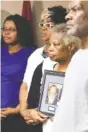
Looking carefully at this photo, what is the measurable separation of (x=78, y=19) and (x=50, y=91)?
0.41 metres

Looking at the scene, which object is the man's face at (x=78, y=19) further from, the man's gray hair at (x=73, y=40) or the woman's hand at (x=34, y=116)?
the woman's hand at (x=34, y=116)

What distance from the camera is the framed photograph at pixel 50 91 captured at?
6.13ft

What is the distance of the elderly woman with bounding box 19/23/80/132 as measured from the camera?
75.4 inches

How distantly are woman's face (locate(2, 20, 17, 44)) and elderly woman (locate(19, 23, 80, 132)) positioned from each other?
536mm

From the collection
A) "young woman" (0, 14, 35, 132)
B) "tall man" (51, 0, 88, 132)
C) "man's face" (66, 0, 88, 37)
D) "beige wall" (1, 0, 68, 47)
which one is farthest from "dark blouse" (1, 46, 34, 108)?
"tall man" (51, 0, 88, 132)

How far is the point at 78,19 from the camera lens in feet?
5.56

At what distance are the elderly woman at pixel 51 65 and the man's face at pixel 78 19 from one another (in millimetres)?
177

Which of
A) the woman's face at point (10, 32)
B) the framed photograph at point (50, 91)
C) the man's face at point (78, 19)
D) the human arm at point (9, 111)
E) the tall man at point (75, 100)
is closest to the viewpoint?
the tall man at point (75, 100)

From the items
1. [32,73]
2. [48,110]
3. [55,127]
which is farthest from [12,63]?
[55,127]

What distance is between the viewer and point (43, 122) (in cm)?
196

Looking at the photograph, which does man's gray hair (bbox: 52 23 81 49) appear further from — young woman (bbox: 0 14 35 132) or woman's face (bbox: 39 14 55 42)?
young woman (bbox: 0 14 35 132)

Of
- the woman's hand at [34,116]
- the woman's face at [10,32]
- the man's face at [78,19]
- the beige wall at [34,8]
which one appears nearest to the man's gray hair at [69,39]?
the man's face at [78,19]

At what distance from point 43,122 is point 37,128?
0.08m

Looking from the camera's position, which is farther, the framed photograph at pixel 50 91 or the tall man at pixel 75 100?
the framed photograph at pixel 50 91
